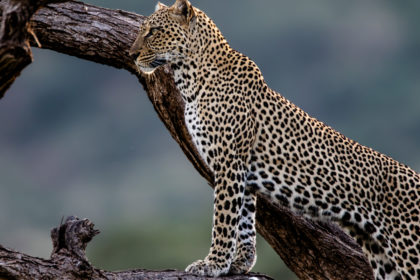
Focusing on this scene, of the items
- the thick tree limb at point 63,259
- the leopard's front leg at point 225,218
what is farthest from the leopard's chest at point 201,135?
the thick tree limb at point 63,259

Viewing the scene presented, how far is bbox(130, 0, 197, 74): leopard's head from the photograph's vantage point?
295 inches

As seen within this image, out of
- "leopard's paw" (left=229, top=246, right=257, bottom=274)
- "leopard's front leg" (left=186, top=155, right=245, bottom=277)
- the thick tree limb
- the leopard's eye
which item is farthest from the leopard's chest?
the thick tree limb

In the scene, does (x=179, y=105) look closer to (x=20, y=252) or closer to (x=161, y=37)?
(x=161, y=37)

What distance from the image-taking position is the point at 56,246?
6082 millimetres

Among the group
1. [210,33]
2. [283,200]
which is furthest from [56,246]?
[210,33]

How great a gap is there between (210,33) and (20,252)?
3.30m

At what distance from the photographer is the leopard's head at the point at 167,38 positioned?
7488 mm

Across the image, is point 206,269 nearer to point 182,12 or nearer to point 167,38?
point 167,38

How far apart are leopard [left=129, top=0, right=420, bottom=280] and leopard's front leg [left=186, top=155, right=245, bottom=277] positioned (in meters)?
0.01

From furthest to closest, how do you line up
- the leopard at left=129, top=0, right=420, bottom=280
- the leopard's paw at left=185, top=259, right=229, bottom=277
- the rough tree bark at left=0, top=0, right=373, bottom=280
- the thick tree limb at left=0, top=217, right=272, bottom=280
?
the rough tree bark at left=0, top=0, right=373, bottom=280
the leopard at left=129, top=0, right=420, bottom=280
the leopard's paw at left=185, top=259, right=229, bottom=277
the thick tree limb at left=0, top=217, right=272, bottom=280

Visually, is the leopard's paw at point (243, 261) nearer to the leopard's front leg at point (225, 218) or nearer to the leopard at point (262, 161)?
the leopard at point (262, 161)

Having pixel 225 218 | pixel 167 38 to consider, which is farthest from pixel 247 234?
pixel 167 38

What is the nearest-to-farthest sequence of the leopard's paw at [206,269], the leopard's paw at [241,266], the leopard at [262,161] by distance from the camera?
1. the leopard's paw at [206,269]
2. the leopard at [262,161]
3. the leopard's paw at [241,266]

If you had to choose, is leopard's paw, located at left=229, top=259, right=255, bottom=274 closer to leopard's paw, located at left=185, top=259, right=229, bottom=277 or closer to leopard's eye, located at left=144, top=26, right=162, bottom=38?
leopard's paw, located at left=185, top=259, right=229, bottom=277
